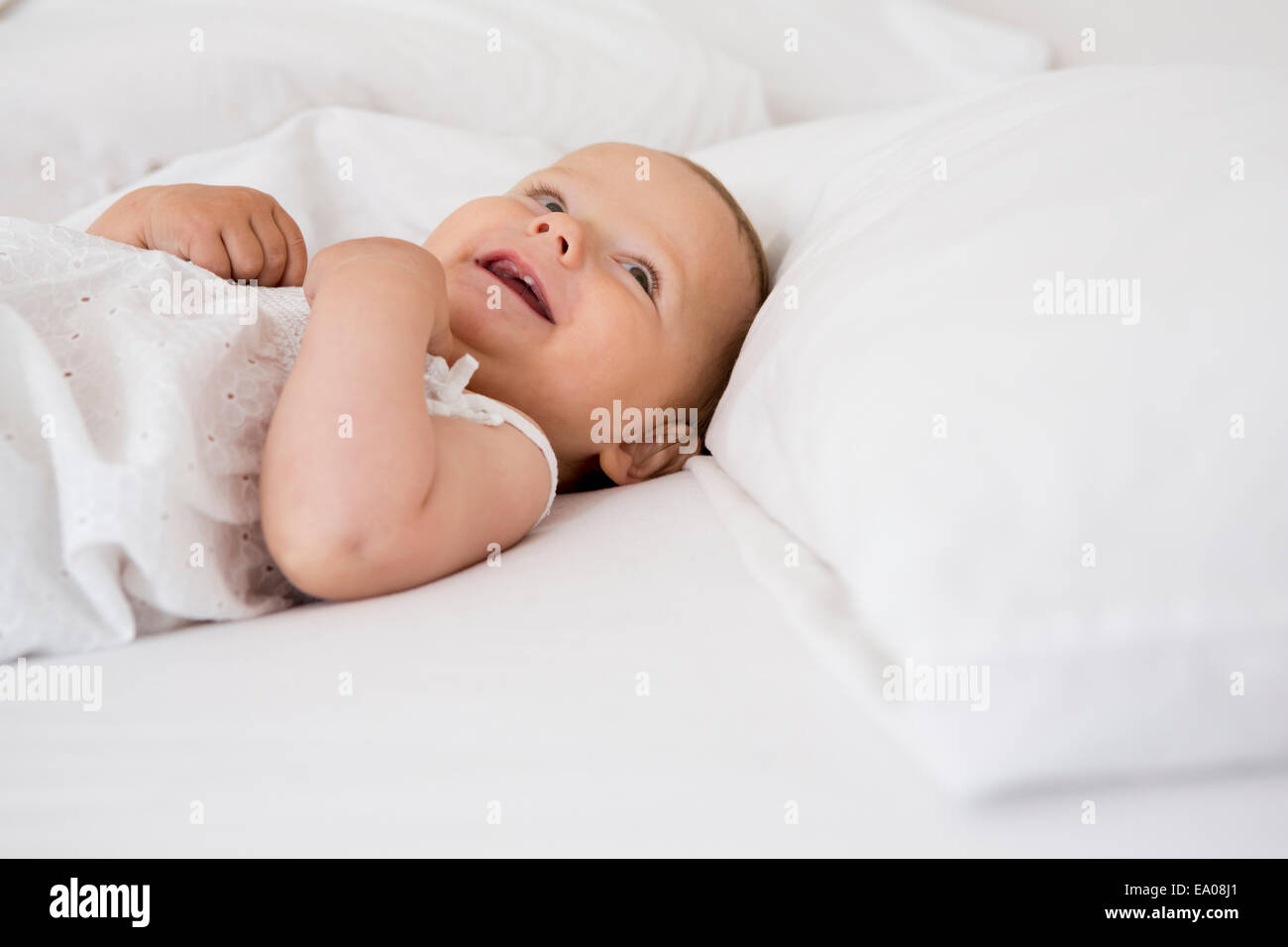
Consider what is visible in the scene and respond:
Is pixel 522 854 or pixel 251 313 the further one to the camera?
pixel 251 313

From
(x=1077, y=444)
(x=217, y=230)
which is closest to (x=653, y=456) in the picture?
(x=217, y=230)

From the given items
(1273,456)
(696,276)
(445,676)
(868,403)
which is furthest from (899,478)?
(696,276)

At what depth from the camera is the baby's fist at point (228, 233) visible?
1163 millimetres

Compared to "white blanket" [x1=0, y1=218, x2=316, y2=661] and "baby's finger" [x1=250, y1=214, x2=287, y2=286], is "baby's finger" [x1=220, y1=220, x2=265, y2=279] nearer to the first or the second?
"baby's finger" [x1=250, y1=214, x2=287, y2=286]

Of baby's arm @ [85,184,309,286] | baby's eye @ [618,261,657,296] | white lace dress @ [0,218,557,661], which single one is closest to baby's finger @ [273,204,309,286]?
baby's arm @ [85,184,309,286]

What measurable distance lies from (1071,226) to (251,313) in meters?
0.68

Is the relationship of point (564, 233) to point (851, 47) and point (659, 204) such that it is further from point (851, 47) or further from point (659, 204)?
point (851, 47)

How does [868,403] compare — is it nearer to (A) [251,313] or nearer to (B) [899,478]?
(B) [899,478]

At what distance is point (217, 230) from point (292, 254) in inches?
3.6

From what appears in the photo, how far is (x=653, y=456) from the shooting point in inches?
49.3

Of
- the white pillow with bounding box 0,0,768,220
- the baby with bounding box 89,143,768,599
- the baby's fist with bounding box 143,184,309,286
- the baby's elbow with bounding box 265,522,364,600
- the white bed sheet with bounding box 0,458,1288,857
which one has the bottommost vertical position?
the white bed sheet with bounding box 0,458,1288,857

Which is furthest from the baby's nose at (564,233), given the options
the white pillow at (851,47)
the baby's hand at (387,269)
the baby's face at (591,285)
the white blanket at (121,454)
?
the white pillow at (851,47)

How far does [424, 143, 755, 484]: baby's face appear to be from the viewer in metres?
1.07

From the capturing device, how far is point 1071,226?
2.37ft
